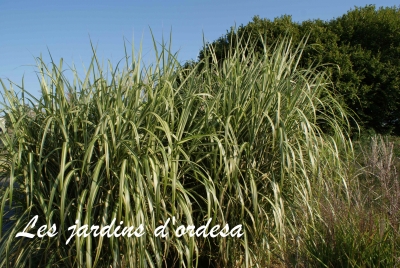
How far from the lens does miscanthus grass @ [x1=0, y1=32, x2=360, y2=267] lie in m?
2.43

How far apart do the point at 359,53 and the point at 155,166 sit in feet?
19.0

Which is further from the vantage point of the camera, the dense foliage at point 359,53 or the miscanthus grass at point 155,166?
the dense foliage at point 359,53

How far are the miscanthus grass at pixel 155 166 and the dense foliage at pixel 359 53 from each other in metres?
3.83

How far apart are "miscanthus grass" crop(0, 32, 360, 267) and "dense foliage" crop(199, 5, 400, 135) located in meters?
3.83

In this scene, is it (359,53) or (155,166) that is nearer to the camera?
(155,166)

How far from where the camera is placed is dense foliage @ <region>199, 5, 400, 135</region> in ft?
22.2

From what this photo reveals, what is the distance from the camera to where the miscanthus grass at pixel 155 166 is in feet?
7.98

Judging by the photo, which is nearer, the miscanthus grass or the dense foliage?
the miscanthus grass

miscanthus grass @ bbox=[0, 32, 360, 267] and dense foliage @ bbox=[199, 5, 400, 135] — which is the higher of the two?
dense foliage @ bbox=[199, 5, 400, 135]

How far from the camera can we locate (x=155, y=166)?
2490 millimetres

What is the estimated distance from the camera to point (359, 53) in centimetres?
705

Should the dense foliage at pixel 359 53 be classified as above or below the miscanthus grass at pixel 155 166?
above

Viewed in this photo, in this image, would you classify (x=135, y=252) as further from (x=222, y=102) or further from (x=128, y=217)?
(x=222, y=102)

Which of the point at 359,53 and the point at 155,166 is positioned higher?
the point at 359,53
